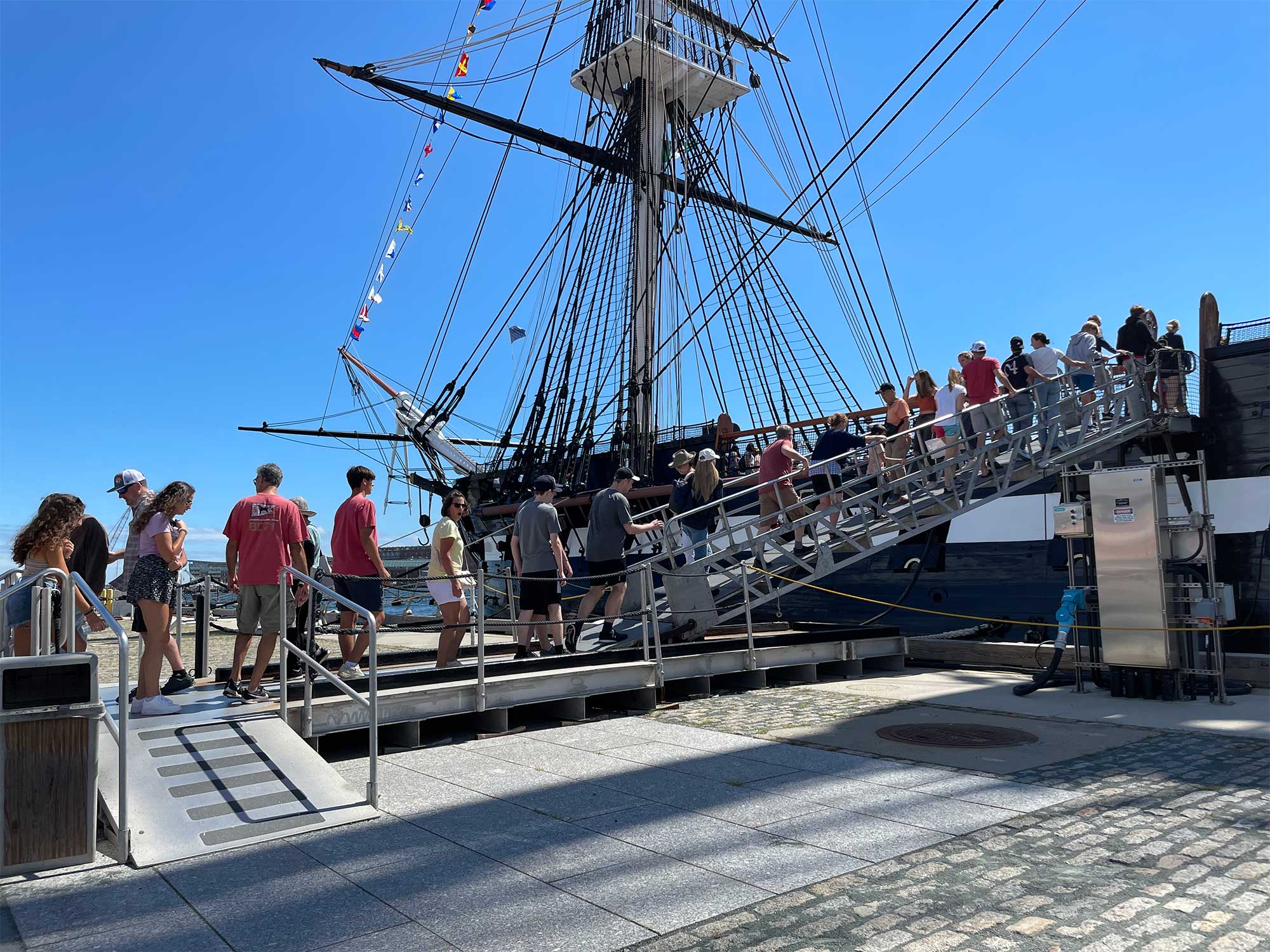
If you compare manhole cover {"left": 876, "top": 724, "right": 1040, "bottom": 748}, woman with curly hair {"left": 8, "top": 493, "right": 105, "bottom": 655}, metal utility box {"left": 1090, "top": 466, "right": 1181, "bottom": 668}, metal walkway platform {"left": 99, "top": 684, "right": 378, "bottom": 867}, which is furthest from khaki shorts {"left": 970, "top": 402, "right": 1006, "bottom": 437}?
woman with curly hair {"left": 8, "top": 493, "right": 105, "bottom": 655}

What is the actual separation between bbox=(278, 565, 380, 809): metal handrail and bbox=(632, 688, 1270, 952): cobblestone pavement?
7.04ft

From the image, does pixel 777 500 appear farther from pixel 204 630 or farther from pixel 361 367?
pixel 361 367

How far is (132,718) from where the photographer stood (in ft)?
18.0

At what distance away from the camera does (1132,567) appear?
8.07 metres

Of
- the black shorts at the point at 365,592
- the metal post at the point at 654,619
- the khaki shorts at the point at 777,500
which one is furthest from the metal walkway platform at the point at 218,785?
the khaki shorts at the point at 777,500

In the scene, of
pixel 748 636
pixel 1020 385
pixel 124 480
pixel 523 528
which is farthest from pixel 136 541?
pixel 1020 385

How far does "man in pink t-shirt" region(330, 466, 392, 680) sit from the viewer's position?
22.5 ft

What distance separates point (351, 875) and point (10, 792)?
55.1 inches

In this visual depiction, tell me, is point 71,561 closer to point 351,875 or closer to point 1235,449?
point 351,875

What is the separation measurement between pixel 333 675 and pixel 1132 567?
658cm

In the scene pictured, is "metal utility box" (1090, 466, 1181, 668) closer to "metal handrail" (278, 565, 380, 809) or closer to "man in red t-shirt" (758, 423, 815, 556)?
Answer: "man in red t-shirt" (758, 423, 815, 556)

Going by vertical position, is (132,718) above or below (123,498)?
below

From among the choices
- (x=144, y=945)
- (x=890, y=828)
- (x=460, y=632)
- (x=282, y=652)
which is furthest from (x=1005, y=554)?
(x=144, y=945)

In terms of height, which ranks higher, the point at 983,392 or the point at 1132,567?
the point at 983,392
